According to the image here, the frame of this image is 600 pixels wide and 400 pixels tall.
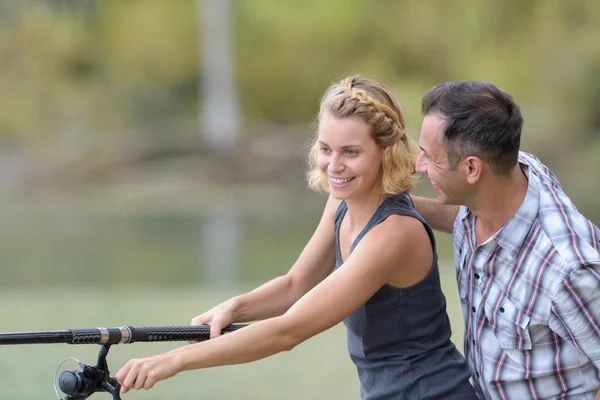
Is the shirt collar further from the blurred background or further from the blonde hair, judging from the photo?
the blurred background

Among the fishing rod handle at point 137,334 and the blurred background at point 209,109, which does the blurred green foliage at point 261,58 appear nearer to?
the blurred background at point 209,109

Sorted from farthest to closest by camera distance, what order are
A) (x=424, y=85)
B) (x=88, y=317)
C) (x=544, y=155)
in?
1. (x=424, y=85)
2. (x=544, y=155)
3. (x=88, y=317)

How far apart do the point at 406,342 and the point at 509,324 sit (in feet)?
0.90

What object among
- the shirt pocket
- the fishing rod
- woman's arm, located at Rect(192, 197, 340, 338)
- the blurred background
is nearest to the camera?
the fishing rod

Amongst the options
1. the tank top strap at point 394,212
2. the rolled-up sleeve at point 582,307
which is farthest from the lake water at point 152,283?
the rolled-up sleeve at point 582,307

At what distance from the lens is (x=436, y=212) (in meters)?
3.14

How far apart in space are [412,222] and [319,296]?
0.35 metres

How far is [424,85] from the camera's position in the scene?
23.8m

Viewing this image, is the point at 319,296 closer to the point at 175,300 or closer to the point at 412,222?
the point at 412,222

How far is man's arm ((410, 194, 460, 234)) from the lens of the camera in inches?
123

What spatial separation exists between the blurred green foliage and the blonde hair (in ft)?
65.1

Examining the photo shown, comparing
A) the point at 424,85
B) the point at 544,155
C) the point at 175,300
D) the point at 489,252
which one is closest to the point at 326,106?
the point at 489,252

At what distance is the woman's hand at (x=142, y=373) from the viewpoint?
89.3 inches

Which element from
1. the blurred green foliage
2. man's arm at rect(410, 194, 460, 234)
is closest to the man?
man's arm at rect(410, 194, 460, 234)
